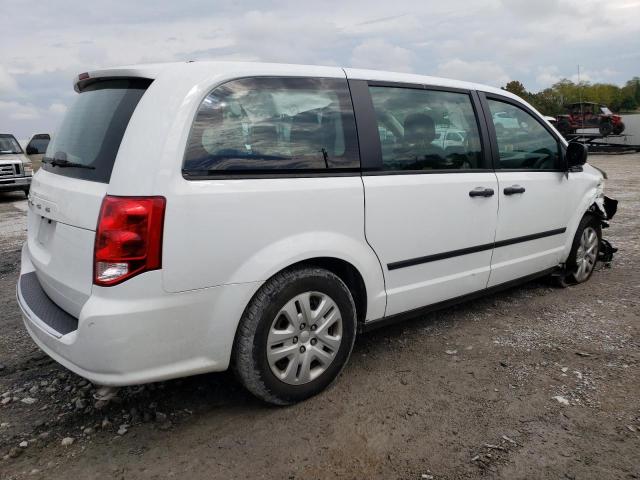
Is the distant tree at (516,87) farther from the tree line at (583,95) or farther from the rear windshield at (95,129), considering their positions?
the rear windshield at (95,129)

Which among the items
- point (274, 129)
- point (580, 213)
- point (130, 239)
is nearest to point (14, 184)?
point (274, 129)

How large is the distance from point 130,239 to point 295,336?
0.96 m

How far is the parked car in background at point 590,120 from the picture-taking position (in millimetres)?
24547

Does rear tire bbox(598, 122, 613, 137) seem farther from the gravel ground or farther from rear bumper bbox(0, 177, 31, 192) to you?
the gravel ground

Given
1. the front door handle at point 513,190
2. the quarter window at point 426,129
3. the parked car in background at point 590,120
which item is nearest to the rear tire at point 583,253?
the front door handle at point 513,190

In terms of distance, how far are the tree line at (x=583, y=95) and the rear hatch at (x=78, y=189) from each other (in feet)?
152

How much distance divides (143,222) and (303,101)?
1095 millimetres

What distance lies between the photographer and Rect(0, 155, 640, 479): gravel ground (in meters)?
2.31

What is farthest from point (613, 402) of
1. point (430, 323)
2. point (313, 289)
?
point (313, 289)

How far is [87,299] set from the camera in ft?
7.57

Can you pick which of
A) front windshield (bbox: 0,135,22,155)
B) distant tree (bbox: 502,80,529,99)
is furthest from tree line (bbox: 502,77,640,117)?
front windshield (bbox: 0,135,22,155)

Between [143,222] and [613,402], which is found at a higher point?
[143,222]

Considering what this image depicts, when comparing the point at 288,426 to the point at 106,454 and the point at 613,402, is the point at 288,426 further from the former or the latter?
the point at 613,402

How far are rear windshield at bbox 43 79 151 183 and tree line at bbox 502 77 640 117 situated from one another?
46.2 m
